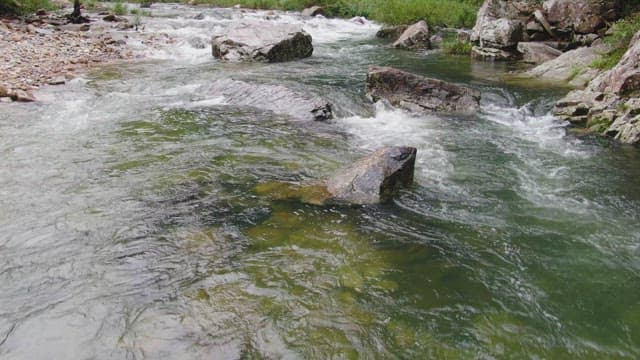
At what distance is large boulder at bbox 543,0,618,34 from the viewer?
17.4 meters

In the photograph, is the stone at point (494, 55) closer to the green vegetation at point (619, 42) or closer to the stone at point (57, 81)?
the green vegetation at point (619, 42)

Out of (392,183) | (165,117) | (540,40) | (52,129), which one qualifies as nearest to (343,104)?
(165,117)

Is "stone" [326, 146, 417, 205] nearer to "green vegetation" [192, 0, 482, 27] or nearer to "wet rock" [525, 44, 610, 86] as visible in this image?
"wet rock" [525, 44, 610, 86]

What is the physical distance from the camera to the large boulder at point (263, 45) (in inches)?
662

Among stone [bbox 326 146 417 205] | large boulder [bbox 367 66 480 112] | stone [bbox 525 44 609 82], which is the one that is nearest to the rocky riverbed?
large boulder [bbox 367 66 480 112]

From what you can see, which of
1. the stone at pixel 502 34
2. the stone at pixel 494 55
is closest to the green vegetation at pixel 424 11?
the stone at pixel 502 34

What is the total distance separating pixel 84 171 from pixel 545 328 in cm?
629

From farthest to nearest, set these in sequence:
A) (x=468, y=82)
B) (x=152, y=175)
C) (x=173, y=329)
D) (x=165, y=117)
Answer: (x=468, y=82), (x=165, y=117), (x=152, y=175), (x=173, y=329)

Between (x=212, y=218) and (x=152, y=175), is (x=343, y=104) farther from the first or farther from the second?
(x=212, y=218)

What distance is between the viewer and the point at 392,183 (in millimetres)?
6785

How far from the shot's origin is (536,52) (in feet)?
57.3

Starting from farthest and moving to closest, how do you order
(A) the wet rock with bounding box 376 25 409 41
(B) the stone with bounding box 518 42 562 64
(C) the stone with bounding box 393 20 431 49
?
(A) the wet rock with bounding box 376 25 409 41
(C) the stone with bounding box 393 20 431 49
(B) the stone with bounding box 518 42 562 64

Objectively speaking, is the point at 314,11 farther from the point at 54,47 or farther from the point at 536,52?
the point at 54,47

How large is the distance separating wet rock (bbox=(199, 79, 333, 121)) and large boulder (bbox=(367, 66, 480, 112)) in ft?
5.24
